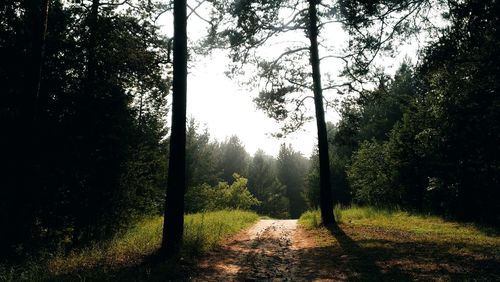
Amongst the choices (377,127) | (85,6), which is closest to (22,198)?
(85,6)

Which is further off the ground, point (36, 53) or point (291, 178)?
point (36, 53)

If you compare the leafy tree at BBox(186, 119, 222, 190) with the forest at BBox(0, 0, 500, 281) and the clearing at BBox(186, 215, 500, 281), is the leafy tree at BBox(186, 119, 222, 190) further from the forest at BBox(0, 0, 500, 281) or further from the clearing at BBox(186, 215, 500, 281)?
the clearing at BBox(186, 215, 500, 281)

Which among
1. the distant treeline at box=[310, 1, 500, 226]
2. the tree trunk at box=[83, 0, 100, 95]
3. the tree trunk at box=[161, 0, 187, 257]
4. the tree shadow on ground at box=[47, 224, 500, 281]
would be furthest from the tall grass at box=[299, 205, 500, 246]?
the tree trunk at box=[83, 0, 100, 95]

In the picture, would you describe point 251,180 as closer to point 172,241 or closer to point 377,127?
point 377,127

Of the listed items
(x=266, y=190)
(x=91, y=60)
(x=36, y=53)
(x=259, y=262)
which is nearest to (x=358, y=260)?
(x=259, y=262)

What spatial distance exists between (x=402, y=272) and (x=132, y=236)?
A: 8259 mm

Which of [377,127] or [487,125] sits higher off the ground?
[377,127]

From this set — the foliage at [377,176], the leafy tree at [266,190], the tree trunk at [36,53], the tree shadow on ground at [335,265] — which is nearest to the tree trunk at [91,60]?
the tree trunk at [36,53]

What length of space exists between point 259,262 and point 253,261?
19 cm

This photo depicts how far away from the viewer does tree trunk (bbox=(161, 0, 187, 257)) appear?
904 cm

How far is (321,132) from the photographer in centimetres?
1673

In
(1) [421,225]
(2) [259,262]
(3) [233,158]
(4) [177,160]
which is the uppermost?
(3) [233,158]

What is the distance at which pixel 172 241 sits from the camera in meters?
8.96

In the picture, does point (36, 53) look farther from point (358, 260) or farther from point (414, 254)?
point (414, 254)
